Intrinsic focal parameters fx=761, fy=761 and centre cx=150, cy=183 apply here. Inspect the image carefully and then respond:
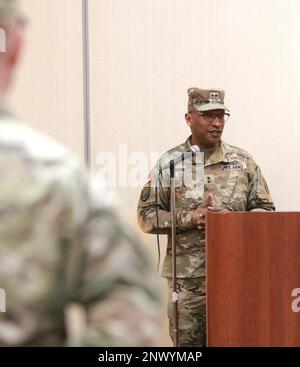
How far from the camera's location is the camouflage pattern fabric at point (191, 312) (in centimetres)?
294

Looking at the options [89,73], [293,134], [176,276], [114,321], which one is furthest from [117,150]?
[114,321]

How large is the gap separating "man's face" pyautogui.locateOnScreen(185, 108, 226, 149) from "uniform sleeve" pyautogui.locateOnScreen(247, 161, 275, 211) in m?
0.20

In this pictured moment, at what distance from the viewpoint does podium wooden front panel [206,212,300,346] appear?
2676 mm

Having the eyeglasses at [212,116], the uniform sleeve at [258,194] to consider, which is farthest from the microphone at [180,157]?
the uniform sleeve at [258,194]

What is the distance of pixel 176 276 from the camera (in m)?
2.98

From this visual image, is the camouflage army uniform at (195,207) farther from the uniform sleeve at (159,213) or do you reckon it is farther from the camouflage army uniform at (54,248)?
the camouflage army uniform at (54,248)

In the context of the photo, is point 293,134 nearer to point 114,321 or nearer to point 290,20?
point 290,20

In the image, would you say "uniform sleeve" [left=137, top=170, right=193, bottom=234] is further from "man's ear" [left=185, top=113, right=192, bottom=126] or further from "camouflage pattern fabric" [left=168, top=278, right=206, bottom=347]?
"man's ear" [left=185, top=113, right=192, bottom=126]

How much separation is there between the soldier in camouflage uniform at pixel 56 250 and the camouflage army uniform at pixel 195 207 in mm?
2088

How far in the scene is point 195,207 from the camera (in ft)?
10.0

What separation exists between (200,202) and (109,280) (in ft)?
7.42

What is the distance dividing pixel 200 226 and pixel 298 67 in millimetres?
937

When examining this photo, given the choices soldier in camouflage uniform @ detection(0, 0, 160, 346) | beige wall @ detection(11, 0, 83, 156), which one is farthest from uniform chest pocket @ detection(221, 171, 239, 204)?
soldier in camouflage uniform @ detection(0, 0, 160, 346)

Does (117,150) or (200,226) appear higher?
(117,150)
